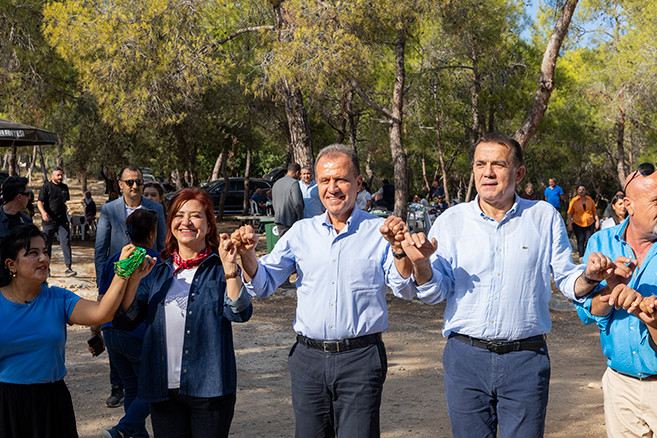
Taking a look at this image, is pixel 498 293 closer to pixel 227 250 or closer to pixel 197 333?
pixel 227 250

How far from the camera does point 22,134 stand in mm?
12984

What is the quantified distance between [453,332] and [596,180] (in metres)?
43.1

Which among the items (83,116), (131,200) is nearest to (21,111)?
(83,116)

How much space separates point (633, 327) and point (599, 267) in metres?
0.53

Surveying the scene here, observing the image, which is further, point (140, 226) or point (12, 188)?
point (12, 188)

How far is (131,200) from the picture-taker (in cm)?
641

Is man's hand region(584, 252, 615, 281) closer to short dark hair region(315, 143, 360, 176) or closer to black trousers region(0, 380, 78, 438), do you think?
short dark hair region(315, 143, 360, 176)

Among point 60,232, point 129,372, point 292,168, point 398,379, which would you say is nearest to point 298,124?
point 292,168

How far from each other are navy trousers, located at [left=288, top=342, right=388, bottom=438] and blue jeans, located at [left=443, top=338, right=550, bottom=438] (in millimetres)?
370

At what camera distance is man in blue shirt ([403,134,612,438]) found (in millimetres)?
3113

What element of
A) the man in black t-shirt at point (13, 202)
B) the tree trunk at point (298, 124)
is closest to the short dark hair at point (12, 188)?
the man in black t-shirt at point (13, 202)

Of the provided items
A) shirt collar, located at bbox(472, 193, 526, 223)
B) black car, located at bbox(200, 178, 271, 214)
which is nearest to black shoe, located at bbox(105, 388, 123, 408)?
shirt collar, located at bbox(472, 193, 526, 223)

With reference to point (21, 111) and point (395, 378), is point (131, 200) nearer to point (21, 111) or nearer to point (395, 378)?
point (395, 378)

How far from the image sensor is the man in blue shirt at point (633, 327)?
302cm
